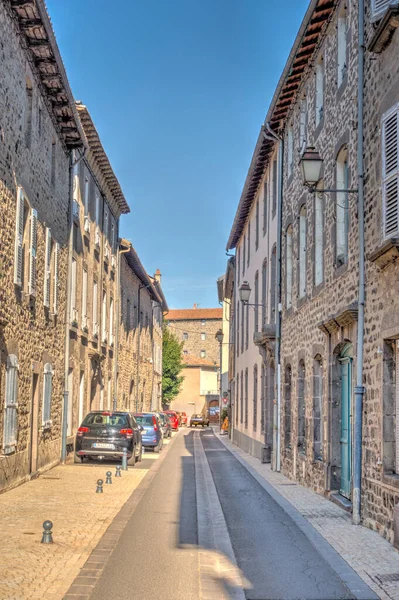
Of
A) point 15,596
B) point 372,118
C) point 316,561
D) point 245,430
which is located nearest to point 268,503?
point 316,561

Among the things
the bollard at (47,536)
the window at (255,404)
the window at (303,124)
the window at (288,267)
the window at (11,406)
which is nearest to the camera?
the bollard at (47,536)

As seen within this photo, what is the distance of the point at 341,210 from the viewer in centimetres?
1416

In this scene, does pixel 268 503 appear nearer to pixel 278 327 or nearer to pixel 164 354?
pixel 278 327

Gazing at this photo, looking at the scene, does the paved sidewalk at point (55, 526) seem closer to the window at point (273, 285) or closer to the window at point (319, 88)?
the window at point (273, 285)

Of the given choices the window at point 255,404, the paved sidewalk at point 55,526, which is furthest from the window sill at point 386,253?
the window at point 255,404

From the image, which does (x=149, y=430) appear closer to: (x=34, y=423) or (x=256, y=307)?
(x=256, y=307)

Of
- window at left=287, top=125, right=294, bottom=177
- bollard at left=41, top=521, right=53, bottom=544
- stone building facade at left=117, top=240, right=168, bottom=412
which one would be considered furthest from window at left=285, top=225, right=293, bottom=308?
stone building facade at left=117, top=240, right=168, bottom=412

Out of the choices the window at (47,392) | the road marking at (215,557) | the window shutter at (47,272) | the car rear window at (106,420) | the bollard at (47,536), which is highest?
the window shutter at (47,272)

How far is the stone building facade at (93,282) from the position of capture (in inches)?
905

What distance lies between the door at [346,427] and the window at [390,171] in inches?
145

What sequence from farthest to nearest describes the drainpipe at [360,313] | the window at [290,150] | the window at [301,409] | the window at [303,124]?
the window at [290,150], the window at [303,124], the window at [301,409], the drainpipe at [360,313]

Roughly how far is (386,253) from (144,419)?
19.6m

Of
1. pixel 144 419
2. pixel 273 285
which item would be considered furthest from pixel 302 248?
pixel 144 419

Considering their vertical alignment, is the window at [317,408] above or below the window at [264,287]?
below
